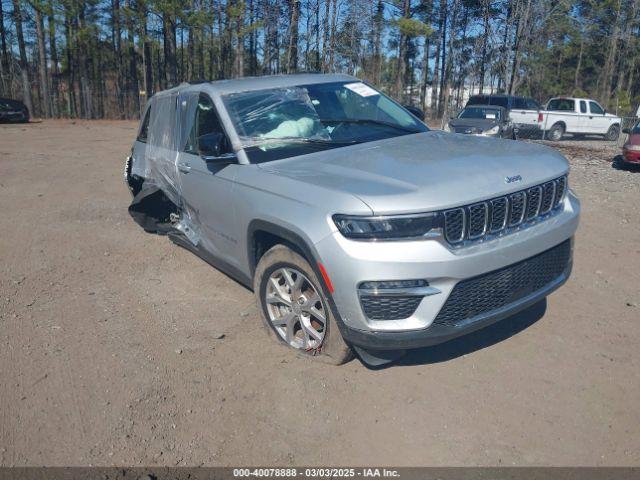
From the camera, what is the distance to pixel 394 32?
139 ft

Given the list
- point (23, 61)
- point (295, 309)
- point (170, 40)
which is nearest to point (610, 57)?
point (170, 40)

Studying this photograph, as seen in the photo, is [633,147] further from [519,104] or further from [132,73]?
[132,73]

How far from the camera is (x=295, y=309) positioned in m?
3.62

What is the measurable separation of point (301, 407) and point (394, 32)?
42.9m

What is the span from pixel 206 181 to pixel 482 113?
1488 cm

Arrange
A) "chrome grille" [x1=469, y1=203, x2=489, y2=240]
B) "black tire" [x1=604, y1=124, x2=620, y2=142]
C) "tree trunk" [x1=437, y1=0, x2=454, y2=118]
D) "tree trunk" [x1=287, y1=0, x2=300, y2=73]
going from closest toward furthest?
"chrome grille" [x1=469, y1=203, x2=489, y2=240]
"black tire" [x1=604, y1=124, x2=620, y2=142]
"tree trunk" [x1=287, y1=0, x2=300, y2=73]
"tree trunk" [x1=437, y1=0, x2=454, y2=118]

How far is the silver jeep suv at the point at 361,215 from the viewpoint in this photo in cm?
298

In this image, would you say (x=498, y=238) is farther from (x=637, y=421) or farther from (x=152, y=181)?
(x=152, y=181)

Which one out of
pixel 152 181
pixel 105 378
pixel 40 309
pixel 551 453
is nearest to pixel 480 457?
pixel 551 453

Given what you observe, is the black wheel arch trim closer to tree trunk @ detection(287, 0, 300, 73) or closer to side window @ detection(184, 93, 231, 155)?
side window @ detection(184, 93, 231, 155)

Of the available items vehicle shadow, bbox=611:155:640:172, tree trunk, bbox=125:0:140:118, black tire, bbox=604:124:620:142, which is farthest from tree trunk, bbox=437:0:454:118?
vehicle shadow, bbox=611:155:640:172

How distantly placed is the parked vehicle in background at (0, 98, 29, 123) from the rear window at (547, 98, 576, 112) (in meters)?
25.4

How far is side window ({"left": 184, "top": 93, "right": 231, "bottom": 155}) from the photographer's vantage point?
4.46 m

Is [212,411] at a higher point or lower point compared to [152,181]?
lower
